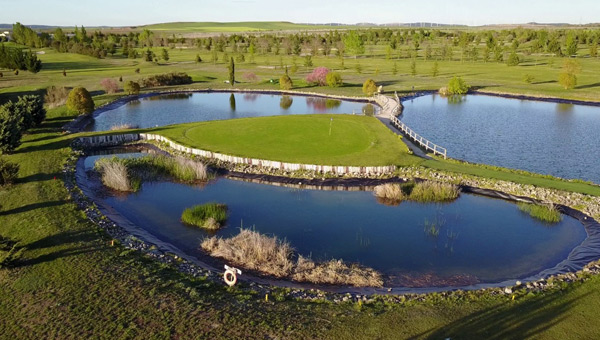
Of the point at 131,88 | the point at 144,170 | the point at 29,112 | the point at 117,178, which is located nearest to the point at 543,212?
the point at 117,178

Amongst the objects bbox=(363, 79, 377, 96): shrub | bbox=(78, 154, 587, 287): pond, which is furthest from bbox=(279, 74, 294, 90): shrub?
bbox=(78, 154, 587, 287): pond

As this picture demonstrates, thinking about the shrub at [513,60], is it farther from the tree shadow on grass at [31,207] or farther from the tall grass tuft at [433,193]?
the tree shadow on grass at [31,207]

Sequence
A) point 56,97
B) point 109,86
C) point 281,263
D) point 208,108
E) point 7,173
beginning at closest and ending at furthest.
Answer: point 281,263, point 7,173, point 56,97, point 208,108, point 109,86

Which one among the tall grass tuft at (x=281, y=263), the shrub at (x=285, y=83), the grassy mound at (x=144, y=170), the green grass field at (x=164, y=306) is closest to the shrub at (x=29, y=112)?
the grassy mound at (x=144, y=170)

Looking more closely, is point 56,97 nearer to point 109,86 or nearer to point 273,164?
point 109,86

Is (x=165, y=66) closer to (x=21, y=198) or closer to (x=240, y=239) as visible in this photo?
(x=21, y=198)

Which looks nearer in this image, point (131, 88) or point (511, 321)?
point (511, 321)

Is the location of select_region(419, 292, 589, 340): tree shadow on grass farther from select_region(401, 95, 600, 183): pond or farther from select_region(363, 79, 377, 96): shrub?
select_region(363, 79, 377, 96): shrub
